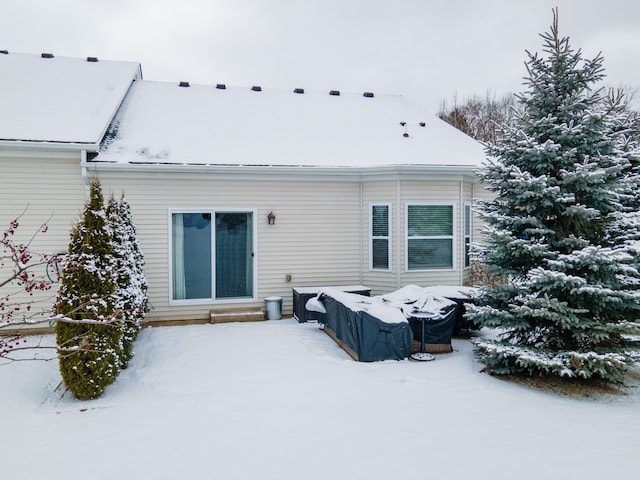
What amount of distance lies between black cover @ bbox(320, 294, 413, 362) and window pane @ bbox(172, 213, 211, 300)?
3.56m

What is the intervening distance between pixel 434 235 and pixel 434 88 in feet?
87.9

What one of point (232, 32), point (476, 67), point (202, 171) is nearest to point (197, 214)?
point (202, 171)

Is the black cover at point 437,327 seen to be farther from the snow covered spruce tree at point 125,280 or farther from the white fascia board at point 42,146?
the white fascia board at point 42,146

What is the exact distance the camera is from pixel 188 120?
401 inches

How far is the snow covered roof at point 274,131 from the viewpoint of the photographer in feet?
29.3

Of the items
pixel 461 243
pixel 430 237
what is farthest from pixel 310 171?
pixel 461 243

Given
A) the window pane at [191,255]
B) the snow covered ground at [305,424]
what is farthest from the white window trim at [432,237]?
the window pane at [191,255]

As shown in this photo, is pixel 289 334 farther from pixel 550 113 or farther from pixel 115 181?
pixel 550 113

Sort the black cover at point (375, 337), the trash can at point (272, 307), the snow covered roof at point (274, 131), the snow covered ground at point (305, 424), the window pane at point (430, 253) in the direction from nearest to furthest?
the snow covered ground at point (305, 424) → the black cover at point (375, 337) → the trash can at point (272, 307) → the snow covered roof at point (274, 131) → the window pane at point (430, 253)

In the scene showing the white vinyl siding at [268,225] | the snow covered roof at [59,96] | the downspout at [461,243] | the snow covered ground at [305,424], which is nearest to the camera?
the snow covered ground at [305,424]

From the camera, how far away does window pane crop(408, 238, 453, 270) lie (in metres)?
9.16

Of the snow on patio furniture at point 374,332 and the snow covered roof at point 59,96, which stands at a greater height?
the snow covered roof at point 59,96

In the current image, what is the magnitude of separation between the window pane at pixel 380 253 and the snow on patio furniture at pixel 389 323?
185 centimetres

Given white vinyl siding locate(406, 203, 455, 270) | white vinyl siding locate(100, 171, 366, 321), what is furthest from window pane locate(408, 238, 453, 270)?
white vinyl siding locate(100, 171, 366, 321)
